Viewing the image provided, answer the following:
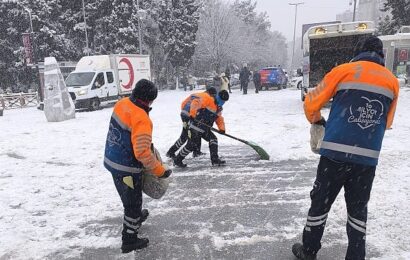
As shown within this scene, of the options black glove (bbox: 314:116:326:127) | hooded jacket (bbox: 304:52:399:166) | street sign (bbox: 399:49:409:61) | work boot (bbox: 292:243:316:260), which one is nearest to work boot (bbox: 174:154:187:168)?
work boot (bbox: 292:243:316:260)

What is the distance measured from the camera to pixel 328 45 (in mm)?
14023

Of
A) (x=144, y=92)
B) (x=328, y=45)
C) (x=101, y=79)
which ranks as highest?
(x=328, y=45)

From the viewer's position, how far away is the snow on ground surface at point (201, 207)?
3871 millimetres

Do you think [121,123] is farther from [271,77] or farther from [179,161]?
[271,77]

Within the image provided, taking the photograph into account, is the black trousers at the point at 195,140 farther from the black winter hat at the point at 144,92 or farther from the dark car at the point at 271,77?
the dark car at the point at 271,77

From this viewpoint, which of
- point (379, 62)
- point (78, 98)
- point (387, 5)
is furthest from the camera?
point (387, 5)

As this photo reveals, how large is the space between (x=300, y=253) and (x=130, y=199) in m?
1.71

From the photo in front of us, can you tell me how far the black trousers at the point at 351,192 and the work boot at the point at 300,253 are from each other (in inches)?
14.3

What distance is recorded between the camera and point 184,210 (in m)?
4.94

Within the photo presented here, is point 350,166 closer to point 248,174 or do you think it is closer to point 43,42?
point 248,174

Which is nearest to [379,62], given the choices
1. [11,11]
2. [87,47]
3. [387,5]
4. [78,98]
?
[78,98]

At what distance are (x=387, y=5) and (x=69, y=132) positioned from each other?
92.6 feet

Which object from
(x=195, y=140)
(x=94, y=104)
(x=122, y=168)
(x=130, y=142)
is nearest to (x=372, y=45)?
(x=130, y=142)

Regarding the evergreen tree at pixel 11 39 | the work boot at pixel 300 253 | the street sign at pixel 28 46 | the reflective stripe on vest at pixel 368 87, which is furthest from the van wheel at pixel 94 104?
the evergreen tree at pixel 11 39
